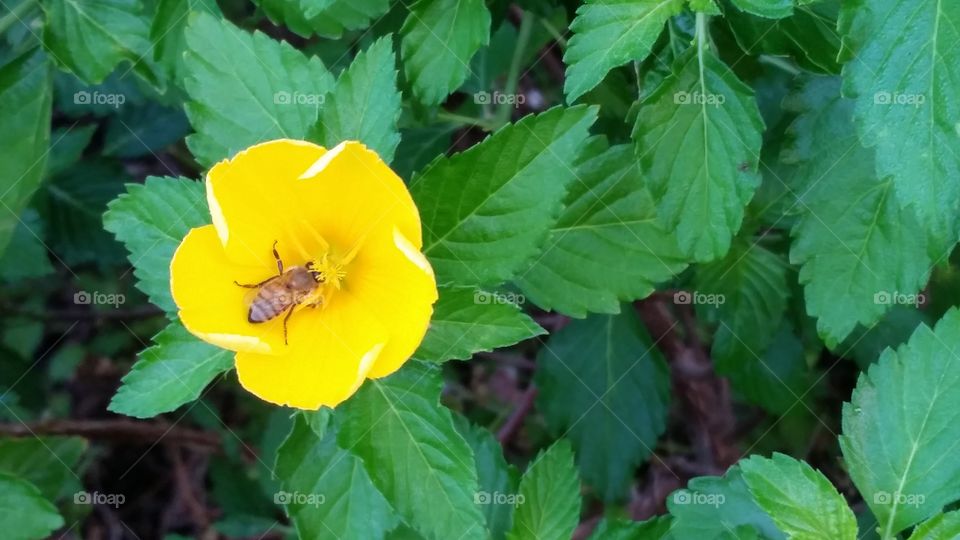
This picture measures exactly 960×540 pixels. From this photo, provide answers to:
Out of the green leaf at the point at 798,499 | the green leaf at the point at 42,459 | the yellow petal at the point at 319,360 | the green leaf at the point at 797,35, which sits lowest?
the green leaf at the point at 42,459

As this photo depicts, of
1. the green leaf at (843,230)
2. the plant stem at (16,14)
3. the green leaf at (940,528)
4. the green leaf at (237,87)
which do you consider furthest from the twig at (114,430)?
the green leaf at (940,528)

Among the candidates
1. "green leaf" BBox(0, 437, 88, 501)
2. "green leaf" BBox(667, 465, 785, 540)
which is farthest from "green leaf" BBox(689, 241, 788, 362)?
"green leaf" BBox(0, 437, 88, 501)

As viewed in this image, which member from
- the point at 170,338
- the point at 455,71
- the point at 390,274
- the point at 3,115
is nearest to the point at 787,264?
the point at 455,71

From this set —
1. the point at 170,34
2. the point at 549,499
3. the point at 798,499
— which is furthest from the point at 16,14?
the point at 798,499

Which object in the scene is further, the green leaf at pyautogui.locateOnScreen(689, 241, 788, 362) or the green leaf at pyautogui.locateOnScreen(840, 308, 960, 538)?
the green leaf at pyautogui.locateOnScreen(689, 241, 788, 362)

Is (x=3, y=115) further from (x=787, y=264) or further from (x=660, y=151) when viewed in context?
(x=787, y=264)

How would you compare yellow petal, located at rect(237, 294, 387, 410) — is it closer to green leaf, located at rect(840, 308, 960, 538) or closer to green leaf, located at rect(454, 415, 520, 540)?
green leaf, located at rect(454, 415, 520, 540)

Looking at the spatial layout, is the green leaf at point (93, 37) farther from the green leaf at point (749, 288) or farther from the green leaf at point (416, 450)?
the green leaf at point (749, 288)

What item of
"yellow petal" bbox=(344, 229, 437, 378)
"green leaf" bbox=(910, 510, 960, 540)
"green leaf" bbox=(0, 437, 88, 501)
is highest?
"yellow petal" bbox=(344, 229, 437, 378)
